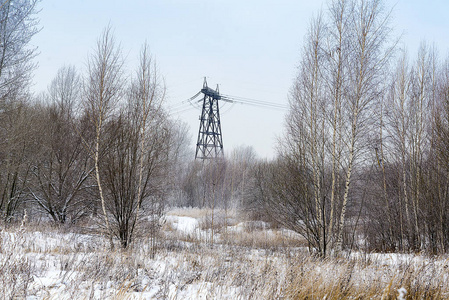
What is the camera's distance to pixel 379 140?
866 cm

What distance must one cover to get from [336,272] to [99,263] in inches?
151

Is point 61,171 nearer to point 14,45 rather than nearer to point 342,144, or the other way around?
point 14,45

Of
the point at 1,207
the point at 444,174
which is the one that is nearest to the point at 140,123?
the point at 1,207

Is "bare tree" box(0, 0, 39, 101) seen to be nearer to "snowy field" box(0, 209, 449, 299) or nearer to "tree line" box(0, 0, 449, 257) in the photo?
"tree line" box(0, 0, 449, 257)

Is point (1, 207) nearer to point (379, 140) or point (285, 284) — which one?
point (285, 284)

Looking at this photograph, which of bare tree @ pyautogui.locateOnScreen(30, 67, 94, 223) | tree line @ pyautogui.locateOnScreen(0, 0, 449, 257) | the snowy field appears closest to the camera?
the snowy field

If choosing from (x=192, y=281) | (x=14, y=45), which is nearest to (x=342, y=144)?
(x=192, y=281)

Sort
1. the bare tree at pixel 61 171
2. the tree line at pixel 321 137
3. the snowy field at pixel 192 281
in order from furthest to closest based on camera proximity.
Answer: the bare tree at pixel 61 171 → the tree line at pixel 321 137 → the snowy field at pixel 192 281

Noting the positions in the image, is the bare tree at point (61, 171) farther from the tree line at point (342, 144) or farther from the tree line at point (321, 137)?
the tree line at point (342, 144)

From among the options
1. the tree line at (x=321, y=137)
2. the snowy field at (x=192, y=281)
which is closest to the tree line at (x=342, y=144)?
the tree line at (x=321, y=137)

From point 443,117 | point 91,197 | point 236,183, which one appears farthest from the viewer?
point 236,183

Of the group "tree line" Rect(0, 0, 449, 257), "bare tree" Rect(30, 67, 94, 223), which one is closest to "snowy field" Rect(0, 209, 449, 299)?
"tree line" Rect(0, 0, 449, 257)

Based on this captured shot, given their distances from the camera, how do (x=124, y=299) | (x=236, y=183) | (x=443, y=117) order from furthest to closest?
(x=236, y=183) < (x=443, y=117) < (x=124, y=299)

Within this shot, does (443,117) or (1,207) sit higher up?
(443,117)
